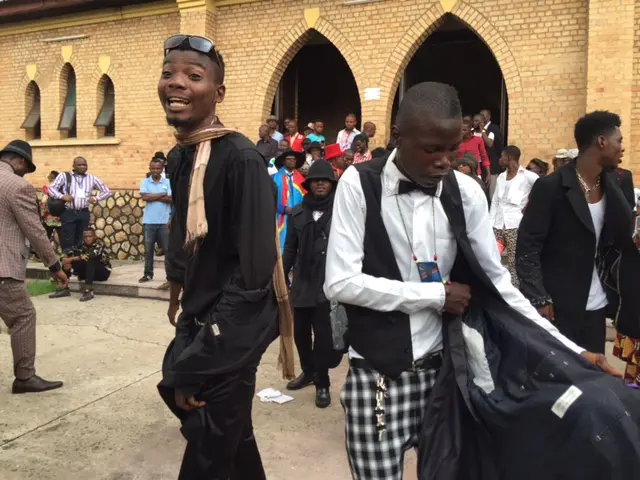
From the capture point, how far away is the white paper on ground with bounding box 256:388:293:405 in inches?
183

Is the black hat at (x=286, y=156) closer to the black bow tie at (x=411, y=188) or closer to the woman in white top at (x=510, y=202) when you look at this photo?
the woman in white top at (x=510, y=202)

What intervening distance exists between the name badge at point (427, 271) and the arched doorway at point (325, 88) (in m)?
15.2

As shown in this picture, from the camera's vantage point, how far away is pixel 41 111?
15500 millimetres

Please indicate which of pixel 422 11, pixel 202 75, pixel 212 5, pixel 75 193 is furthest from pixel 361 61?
pixel 202 75

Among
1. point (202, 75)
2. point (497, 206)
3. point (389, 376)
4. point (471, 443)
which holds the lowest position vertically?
point (471, 443)

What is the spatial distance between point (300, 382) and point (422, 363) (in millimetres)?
3091

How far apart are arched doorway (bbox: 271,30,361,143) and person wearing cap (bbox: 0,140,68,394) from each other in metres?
12.5

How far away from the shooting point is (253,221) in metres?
2.10

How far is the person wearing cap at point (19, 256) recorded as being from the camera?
15.6ft

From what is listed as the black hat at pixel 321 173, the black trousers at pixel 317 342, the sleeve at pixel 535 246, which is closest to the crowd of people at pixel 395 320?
the sleeve at pixel 535 246

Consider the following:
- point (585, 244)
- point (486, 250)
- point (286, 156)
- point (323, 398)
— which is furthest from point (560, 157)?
point (486, 250)

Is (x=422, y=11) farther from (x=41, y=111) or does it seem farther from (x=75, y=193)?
(x=41, y=111)

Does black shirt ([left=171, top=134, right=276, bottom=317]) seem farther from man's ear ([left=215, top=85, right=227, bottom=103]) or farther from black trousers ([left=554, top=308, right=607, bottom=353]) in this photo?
black trousers ([left=554, top=308, right=607, bottom=353])

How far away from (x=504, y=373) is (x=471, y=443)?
250 millimetres
